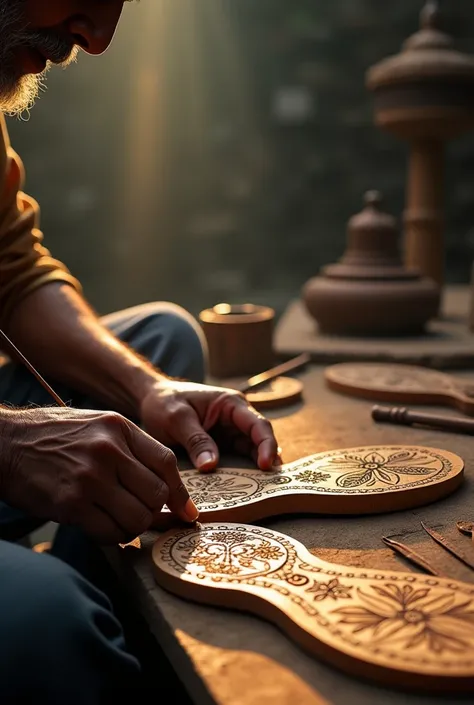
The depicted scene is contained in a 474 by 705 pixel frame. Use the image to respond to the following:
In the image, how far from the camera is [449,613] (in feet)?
3.68

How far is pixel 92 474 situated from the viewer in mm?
1317

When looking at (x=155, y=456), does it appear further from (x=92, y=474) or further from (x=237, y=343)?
(x=237, y=343)

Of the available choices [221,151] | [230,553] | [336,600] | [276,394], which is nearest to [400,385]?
[276,394]

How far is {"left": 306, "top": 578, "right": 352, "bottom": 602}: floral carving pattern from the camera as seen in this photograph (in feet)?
3.84

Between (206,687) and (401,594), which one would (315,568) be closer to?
(401,594)

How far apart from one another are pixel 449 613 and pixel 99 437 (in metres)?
0.65

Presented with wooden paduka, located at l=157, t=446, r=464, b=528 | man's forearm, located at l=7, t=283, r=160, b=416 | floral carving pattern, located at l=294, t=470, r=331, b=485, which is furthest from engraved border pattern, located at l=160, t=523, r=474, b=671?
man's forearm, located at l=7, t=283, r=160, b=416

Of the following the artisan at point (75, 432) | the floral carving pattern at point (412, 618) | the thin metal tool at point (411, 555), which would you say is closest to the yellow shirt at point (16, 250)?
the artisan at point (75, 432)

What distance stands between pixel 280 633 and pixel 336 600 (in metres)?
0.10

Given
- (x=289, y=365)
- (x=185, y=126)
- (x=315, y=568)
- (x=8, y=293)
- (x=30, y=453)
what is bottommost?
(x=289, y=365)

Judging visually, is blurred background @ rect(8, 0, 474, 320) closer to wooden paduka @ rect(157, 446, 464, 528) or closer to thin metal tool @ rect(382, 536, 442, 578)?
wooden paduka @ rect(157, 446, 464, 528)

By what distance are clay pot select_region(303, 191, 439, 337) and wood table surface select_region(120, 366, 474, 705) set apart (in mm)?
1489

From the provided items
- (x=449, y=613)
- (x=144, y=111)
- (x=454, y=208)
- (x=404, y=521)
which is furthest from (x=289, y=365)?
(x=144, y=111)

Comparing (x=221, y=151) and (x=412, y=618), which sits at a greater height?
(x=221, y=151)
